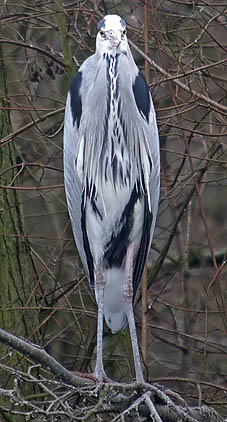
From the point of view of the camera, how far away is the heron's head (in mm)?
3395

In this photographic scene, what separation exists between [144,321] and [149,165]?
0.94 meters

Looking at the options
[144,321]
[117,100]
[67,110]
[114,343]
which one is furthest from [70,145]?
[114,343]

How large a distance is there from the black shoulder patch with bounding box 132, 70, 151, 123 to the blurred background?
173mm

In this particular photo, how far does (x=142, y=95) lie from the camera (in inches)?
153

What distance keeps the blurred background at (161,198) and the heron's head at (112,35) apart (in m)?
0.62

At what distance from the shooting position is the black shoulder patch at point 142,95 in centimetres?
383

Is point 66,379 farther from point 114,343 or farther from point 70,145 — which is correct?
point 114,343

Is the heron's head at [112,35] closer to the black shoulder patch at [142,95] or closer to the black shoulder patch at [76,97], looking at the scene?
the black shoulder patch at [142,95]

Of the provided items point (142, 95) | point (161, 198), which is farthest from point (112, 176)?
point (161, 198)

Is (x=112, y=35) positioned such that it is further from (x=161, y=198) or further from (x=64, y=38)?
(x=161, y=198)

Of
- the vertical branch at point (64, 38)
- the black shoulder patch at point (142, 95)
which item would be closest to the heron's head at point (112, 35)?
the black shoulder patch at point (142, 95)

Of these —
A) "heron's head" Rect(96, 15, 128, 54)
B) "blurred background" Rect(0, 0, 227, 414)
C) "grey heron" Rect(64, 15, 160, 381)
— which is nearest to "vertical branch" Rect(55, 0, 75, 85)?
"blurred background" Rect(0, 0, 227, 414)

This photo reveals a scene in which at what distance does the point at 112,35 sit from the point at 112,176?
0.76m

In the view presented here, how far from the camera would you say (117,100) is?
147 inches
